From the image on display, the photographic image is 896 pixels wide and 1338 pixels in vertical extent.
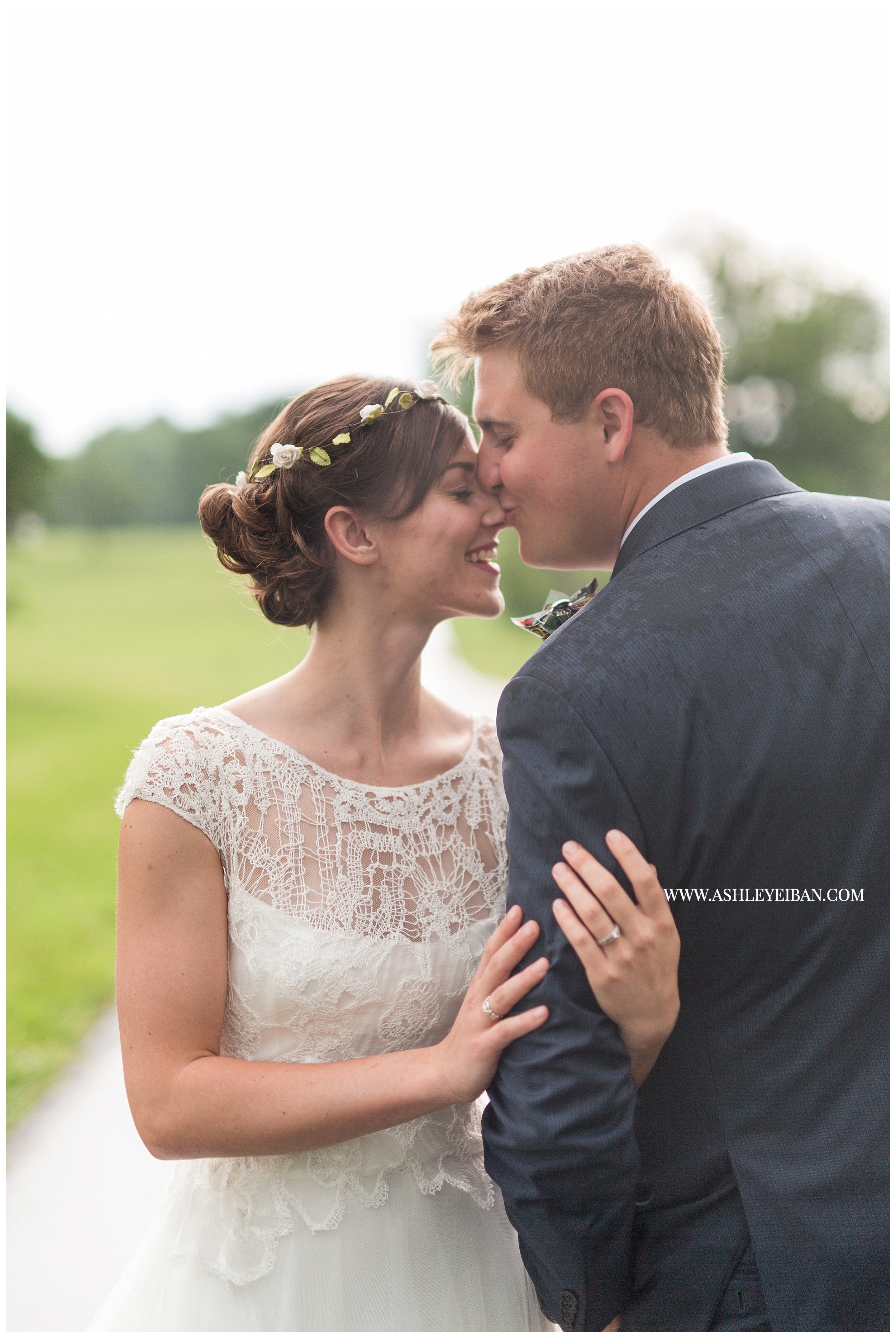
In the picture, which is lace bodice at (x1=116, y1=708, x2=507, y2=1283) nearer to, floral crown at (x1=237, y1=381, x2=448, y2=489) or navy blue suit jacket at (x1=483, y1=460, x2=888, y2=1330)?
navy blue suit jacket at (x1=483, y1=460, x2=888, y2=1330)

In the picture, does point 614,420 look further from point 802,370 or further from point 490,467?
point 802,370

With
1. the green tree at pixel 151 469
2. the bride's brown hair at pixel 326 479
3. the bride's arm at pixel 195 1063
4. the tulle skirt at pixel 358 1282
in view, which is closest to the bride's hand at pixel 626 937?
the bride's arm at pixel 195 1063

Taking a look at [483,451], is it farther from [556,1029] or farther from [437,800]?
[556,1029]

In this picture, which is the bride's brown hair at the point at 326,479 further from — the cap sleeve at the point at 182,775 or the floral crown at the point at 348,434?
the cap sleeve at the point at 182,775

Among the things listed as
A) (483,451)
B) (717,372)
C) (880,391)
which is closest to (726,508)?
(717,372)

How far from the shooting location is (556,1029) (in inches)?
71.2

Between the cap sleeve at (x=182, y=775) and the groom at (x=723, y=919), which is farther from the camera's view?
A: the cap sleeve at (x=182, y=775)

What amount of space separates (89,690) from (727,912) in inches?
861

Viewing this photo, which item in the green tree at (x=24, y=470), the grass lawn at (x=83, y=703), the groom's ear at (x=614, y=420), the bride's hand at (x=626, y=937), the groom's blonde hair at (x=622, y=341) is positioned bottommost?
the grass lawn at (x=83, y=703)

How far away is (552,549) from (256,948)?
3.62 feet

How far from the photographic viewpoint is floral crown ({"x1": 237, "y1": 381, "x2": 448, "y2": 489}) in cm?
251

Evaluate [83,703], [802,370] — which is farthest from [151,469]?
[802,370]

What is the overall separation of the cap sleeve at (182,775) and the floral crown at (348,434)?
2.28 feet

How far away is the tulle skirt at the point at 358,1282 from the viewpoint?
7.22ft
